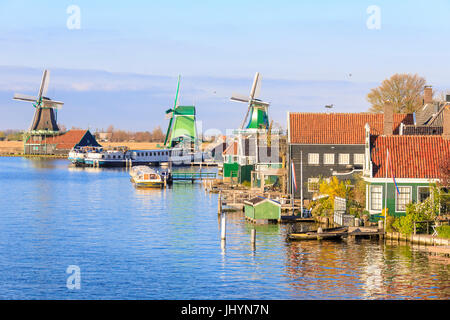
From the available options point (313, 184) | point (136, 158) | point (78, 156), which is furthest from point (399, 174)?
point (78, 156)

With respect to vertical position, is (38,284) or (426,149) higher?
(426,149)

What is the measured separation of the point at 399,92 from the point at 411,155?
52.6 metres

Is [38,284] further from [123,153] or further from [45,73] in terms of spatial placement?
[45,73]

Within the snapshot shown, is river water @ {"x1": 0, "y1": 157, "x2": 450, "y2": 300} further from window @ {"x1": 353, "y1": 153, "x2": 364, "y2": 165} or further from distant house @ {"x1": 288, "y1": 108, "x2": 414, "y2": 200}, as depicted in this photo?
window @ {"x1": 353, "y1": 153, "x2": 364, "y2": 165}

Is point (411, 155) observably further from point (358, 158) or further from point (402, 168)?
point (358, 158)

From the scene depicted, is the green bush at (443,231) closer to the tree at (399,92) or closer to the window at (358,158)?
the window at (358,158)

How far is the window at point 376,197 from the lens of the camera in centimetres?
4947

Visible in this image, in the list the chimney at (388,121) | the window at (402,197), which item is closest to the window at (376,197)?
the window at (402,197)

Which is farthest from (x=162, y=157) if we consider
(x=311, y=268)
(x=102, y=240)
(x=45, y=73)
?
(x=311, y=268)

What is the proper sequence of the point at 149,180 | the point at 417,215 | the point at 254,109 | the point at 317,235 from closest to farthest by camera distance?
the point at 417,215
the point at 317,235
the point at 149,180
the point at 254,109

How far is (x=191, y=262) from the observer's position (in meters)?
42.0

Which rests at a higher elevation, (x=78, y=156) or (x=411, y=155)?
(x=78, y=156)

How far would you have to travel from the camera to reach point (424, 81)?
101 metres
